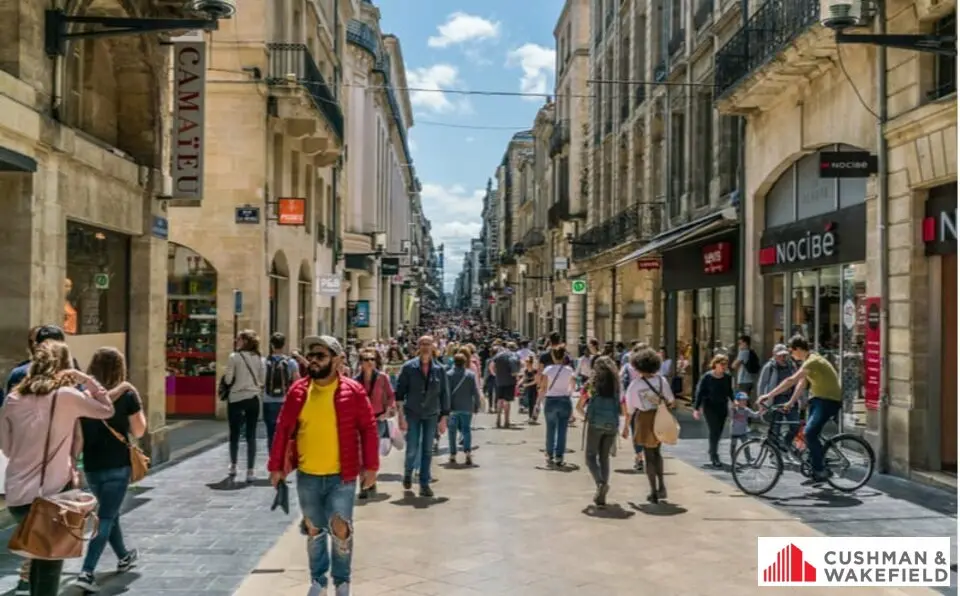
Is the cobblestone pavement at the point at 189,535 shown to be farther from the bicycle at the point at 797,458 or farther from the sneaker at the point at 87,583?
the bicycle at the point at 797,458

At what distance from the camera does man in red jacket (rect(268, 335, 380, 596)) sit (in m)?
5.77

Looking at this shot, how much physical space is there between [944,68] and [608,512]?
6.62 m

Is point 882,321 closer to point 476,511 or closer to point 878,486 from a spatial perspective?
point 878,486

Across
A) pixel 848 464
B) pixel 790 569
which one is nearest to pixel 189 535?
pixel 790 569

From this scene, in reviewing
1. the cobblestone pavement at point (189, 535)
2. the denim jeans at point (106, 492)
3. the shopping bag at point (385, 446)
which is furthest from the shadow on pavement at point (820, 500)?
the denim jeans at point (106, 492)

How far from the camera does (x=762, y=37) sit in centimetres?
1575

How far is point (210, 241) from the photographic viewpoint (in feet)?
62.6

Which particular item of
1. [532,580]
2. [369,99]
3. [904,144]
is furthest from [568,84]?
[532,580]

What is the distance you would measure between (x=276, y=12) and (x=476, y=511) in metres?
15.3

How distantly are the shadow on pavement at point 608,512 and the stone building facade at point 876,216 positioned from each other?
4.10 meters

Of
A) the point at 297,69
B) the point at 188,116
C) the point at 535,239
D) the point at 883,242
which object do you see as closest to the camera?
the point at 883,242

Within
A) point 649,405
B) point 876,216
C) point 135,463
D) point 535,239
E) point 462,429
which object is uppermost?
point 535,239

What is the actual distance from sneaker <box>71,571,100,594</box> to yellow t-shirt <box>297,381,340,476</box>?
1.78m

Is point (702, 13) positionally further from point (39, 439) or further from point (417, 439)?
point (39, 439)
